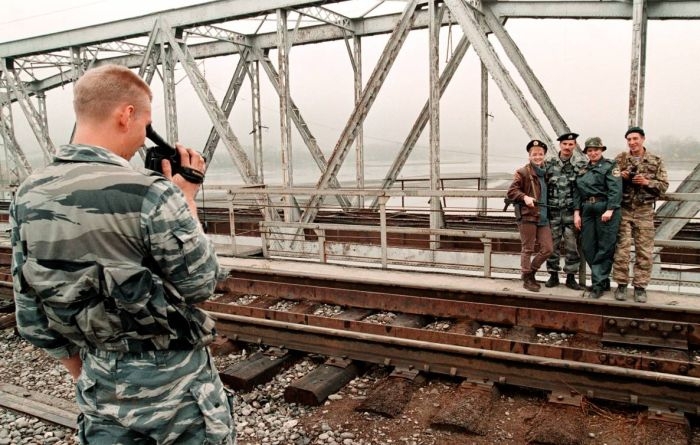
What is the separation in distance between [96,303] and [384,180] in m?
10.6

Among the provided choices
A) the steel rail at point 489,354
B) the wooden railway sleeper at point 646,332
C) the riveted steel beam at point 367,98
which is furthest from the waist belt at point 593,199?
the riveted steel beam at point 367,98

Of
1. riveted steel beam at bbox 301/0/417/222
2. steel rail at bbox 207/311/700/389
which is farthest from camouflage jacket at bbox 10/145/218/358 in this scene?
riveted steel beam at bbox 301/0/417/222

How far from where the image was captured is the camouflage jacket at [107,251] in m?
1.52

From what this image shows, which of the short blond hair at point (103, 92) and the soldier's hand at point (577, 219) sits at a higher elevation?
the short blond hair at point (103, 92)

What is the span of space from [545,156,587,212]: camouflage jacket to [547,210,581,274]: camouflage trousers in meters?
0.11

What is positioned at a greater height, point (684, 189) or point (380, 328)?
point (684, 189)

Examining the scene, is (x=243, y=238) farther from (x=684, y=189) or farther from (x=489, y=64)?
(x=684, y=189)

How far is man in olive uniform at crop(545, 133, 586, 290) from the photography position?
6.20 meters

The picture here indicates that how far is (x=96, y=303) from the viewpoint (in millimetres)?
1574

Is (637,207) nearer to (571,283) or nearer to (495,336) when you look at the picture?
(571,283)

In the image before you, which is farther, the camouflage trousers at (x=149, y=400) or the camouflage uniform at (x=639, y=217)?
the camouflage uniform at (x=639, y=217)

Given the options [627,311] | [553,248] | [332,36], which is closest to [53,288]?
[627,311]

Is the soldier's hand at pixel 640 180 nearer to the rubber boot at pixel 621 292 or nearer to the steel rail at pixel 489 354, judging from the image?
the rubber boot at pixel 621 292

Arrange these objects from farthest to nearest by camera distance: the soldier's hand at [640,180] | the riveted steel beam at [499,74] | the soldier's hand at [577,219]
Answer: the riveted steel beam at [499,74] < the soldier's hand at [577,219] < the soldier's hand at [640,180]
